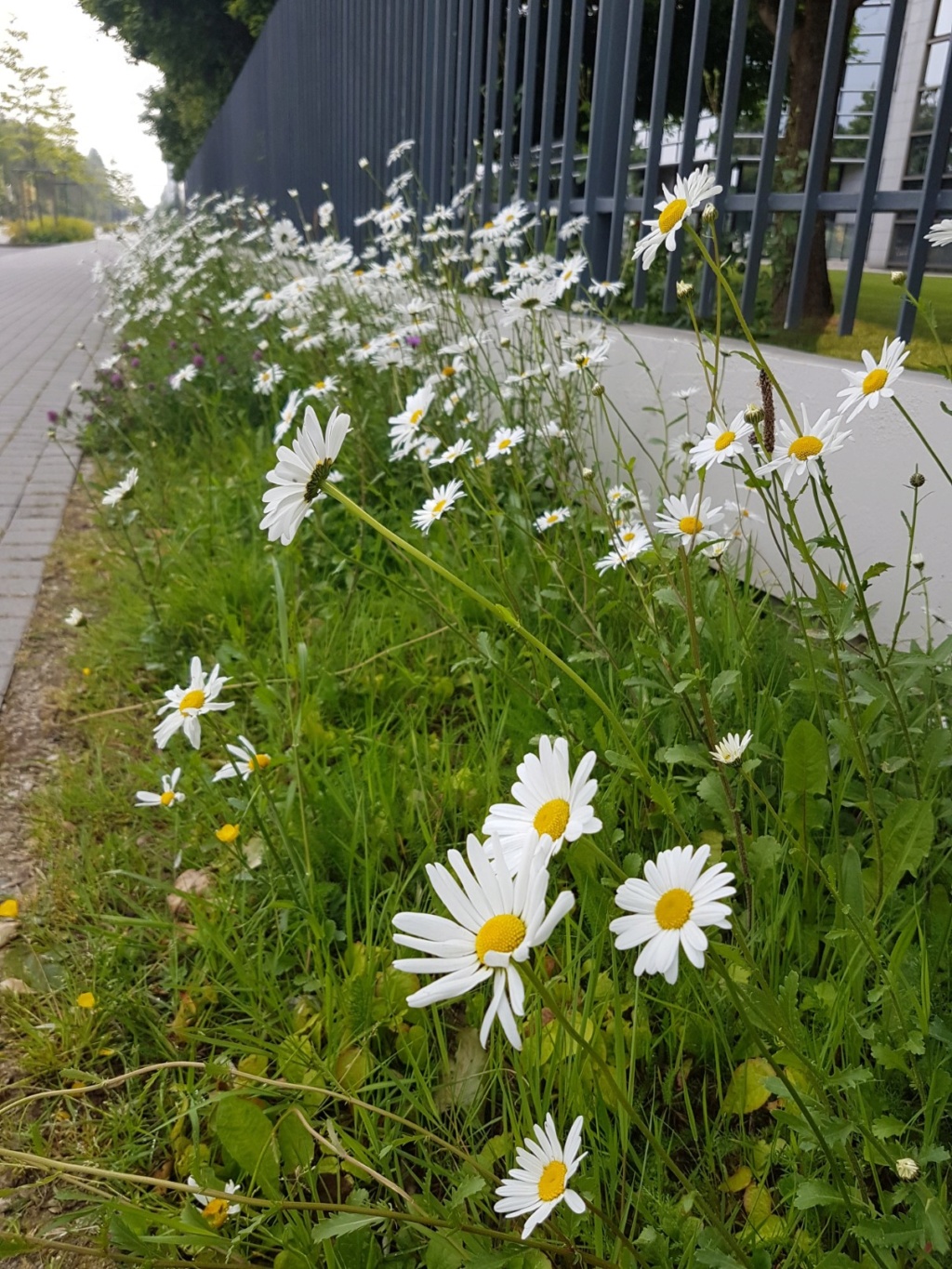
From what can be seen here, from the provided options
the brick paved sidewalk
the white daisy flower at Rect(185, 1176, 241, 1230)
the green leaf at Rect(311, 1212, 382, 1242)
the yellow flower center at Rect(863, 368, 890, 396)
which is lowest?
the brick paved sidewalk

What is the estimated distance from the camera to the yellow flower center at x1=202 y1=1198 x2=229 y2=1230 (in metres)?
0.99

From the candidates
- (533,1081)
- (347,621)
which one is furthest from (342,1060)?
(347,621)

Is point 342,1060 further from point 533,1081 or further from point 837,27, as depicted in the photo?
point 837,27

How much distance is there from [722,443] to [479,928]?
2.56 feet

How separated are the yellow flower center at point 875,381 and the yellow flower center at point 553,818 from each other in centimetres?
65

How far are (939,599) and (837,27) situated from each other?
1271mm

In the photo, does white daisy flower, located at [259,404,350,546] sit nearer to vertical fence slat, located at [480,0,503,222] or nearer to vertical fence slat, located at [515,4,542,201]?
vertical fence slat, located at [515,4,542,201]

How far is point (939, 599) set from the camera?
180 centimetres

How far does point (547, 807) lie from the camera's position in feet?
2.32

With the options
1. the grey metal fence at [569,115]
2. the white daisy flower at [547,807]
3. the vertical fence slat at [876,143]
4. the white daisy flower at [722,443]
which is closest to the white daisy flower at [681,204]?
the white daisy flower at [722,443]

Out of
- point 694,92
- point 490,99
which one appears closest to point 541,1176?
point 694,92

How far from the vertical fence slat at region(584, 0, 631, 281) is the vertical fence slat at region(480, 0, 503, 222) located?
85cm

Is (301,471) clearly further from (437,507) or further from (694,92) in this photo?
(694,92)

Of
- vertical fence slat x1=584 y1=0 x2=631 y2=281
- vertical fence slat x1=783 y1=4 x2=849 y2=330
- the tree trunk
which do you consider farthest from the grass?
the tree trunk
